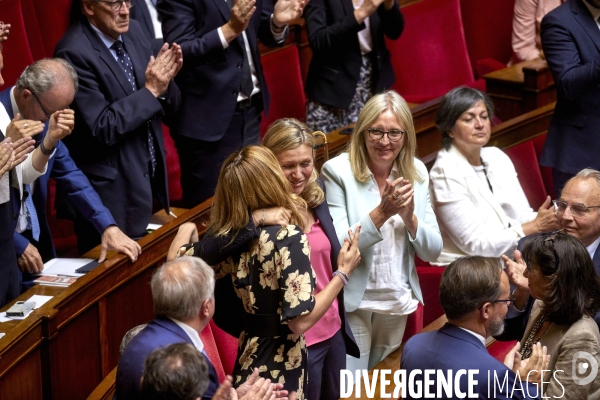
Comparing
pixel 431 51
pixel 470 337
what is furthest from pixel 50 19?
pixel 470 337

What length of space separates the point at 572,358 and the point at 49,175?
1.31 metres

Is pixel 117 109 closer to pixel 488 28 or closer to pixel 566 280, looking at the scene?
pixel 566 280

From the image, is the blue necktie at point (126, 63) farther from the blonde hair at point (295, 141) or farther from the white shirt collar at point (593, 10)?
the white shirt collar at point (593, 10)

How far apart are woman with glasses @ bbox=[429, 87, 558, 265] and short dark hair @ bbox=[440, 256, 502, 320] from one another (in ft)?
2.67

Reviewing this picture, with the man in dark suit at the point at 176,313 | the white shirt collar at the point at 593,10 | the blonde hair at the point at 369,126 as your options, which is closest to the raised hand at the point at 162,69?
the blonde hair at the point at 369,126

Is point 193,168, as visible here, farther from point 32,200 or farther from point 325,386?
point 325,386

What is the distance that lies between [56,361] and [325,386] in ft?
1.96

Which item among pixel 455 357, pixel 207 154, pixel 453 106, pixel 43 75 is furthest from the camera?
pixel 207 154

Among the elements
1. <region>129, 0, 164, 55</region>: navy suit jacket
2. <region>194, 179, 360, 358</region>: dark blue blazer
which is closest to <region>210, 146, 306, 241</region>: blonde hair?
<region>194, 179, 360, 358</region>: dark blue blazer

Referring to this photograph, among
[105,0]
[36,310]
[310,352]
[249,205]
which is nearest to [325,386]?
[310,352]

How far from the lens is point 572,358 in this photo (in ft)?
5.58

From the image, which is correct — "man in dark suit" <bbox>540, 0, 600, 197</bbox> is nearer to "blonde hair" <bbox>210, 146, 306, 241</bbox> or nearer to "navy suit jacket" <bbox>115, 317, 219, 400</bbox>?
"blonde hair" <bbox>210, 146, 306, 241</bbox>

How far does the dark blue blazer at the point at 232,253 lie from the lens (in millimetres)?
1647

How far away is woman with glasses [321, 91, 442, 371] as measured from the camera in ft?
6.95
